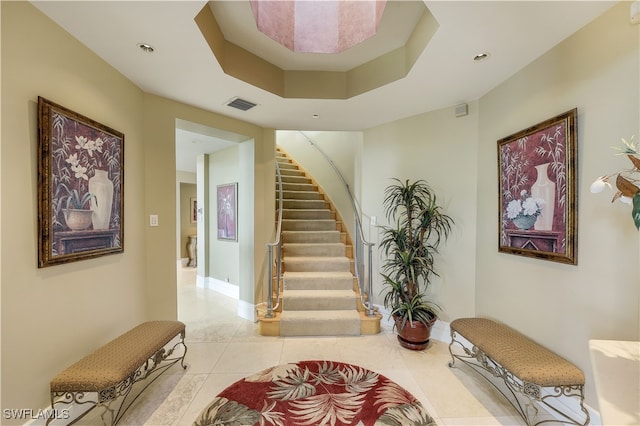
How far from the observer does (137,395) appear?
199 centimetres

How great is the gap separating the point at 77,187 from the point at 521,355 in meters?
3.24

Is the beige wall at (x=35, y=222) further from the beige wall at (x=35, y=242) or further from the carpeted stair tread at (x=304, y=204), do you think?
the carpeted stair tread at (x=304, y=204)

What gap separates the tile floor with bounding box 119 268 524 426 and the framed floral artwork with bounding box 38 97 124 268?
1.25 meters

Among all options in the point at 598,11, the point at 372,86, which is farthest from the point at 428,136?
the point at 598,11

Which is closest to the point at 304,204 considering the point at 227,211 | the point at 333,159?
the point at 333,159

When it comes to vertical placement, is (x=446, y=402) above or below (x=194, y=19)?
below

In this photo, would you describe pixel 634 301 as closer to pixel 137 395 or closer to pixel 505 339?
pixel 505 339

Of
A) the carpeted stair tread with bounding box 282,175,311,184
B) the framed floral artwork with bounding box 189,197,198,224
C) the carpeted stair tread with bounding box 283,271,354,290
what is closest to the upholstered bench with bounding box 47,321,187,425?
the carpeted stair tread with bounding box 283,271,354,290

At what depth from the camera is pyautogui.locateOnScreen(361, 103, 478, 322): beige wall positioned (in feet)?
8.93

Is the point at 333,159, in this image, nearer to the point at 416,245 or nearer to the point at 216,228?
the point at 216,228

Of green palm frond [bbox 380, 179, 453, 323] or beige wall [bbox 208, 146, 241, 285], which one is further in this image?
beige wall [bbox 208, 146, 241, 285]

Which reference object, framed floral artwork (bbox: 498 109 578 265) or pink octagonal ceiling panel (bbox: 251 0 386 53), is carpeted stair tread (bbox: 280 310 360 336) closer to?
framed floral artwork (bbox: 498 109 578 265)

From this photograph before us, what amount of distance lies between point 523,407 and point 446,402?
55 centimetres

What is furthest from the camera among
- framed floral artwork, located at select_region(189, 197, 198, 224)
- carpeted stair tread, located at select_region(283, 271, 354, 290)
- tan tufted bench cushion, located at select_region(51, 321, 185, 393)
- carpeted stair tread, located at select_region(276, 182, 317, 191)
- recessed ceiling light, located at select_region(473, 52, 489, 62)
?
framed floral artwork, located at select_region(189, 197, 198, 224)
